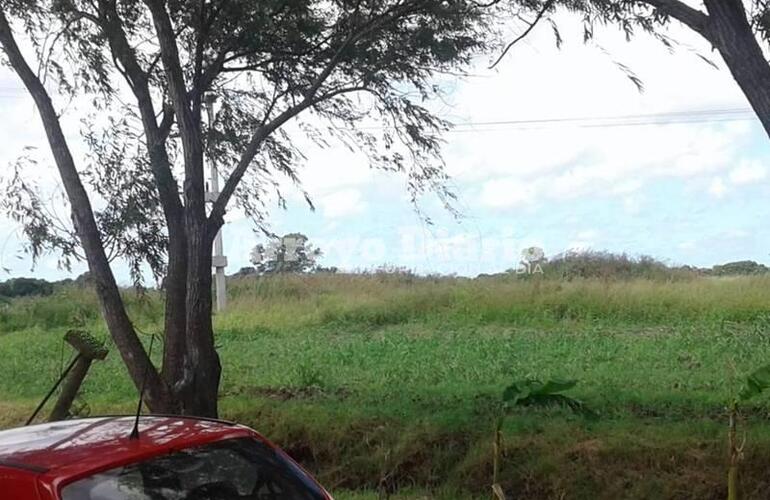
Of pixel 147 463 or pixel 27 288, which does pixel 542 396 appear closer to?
pixel 147 463

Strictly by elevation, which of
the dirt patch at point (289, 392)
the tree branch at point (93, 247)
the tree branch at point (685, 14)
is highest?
the tree branch at point (685, 14)

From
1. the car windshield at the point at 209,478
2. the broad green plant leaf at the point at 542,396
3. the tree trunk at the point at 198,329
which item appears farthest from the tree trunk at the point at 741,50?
the tree trunk at the point at 198,329

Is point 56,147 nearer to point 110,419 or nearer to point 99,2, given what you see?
point 99,2

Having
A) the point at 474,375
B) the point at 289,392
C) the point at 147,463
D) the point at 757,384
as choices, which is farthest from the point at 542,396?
the point at 147,463

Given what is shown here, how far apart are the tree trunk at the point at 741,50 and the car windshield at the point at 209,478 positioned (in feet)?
12.9

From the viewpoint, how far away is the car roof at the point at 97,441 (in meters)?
3.74

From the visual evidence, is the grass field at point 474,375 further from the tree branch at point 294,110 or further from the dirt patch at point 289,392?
the tree branch at point 294,110

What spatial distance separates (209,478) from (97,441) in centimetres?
49

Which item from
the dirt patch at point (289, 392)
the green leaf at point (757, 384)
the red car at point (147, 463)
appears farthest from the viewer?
the dirt patch at point (289, 392)

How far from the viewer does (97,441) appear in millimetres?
4012

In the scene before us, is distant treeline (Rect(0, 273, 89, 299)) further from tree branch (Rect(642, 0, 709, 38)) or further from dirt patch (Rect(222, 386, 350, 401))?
tree branch (Rect(642, 0, 709, 38))

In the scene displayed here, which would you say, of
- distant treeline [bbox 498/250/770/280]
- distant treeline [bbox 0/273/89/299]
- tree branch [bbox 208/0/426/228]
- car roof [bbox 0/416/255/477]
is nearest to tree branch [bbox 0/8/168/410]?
tree branch [bbox 208/0/426/228]

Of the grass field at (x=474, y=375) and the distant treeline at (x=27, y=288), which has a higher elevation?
the distant treeline at (x=27, y=288)

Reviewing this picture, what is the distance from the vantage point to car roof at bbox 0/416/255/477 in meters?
3.74
